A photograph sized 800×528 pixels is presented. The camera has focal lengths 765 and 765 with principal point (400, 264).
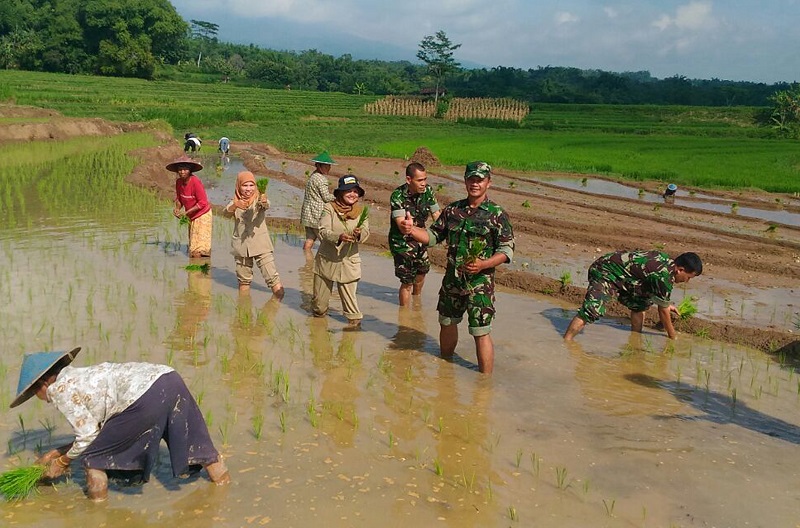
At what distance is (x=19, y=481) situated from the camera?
154 inches

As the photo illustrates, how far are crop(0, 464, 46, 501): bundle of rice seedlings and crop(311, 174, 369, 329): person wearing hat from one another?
344 centimetres

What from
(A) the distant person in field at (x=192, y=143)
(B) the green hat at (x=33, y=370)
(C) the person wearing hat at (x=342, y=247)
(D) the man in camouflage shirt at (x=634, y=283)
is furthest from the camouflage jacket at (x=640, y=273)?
(A) the distant person in field at (x=192, y=143)

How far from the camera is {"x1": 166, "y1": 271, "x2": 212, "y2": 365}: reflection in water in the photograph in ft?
21.5

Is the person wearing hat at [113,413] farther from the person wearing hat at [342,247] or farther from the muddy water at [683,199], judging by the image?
the muddy water at [683,199]

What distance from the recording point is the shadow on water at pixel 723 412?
5.38 m

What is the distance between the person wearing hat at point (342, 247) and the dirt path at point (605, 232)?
289cm

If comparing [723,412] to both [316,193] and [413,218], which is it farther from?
[316,193]

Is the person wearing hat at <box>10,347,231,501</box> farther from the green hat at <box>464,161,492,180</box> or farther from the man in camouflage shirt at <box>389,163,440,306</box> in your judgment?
the man in camouflage shirt at <box>389,163,440,306</box>

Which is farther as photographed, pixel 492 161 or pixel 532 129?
pixel 532 129

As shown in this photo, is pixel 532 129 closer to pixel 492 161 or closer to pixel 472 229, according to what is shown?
pixel 492 161

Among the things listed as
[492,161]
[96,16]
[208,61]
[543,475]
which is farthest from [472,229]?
[208,61]

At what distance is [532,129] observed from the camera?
47312 millimetres

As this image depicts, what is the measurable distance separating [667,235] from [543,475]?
31.3 feet

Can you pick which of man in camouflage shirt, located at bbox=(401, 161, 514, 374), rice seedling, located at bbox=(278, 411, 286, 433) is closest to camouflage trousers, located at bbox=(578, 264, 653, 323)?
man in camouflage shirt, located at bbox=(401, 161, 514, 374)
